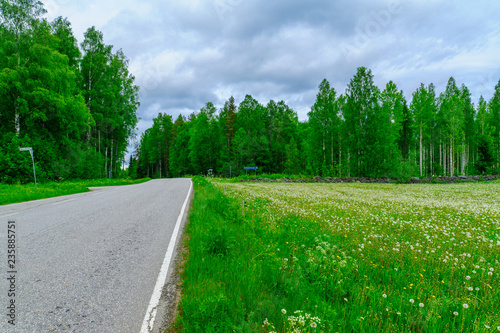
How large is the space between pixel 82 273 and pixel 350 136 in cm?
4022

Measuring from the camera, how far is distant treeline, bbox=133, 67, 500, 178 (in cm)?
3831

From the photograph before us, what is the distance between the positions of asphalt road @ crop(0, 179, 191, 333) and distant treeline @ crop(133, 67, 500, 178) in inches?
1446

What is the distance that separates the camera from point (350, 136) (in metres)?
38.9

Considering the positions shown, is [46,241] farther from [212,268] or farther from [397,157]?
[397,157]

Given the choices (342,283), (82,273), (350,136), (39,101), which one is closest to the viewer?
(342,283)

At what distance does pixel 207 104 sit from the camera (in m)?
71.3

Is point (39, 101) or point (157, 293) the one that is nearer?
point (157, 293)

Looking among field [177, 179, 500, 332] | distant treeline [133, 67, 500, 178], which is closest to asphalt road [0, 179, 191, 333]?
field [177, 179, 500, 332]

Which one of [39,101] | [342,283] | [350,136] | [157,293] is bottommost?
[157,293]

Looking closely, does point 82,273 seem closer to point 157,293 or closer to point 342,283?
point 157,293

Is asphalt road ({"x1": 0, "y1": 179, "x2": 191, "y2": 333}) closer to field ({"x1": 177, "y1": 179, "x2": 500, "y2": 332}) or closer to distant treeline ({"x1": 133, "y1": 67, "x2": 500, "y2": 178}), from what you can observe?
field ({"x1": 177, "y1": 179, "x2": 500, "y2": 332})

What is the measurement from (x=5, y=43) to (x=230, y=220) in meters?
31.2

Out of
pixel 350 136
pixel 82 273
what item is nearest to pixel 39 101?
pixel 82 273

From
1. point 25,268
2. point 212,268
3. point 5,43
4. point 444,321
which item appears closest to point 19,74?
point 5,43
